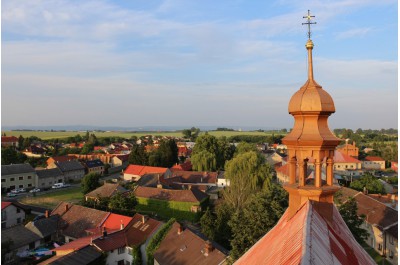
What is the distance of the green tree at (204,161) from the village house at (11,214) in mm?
35011

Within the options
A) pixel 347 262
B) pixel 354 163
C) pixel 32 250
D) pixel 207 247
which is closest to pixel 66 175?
pixel 32 250

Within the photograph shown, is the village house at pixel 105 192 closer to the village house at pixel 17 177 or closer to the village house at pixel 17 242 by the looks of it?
the village house at pixel 17 242

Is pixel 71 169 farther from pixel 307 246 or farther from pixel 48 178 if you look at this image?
pixel 307 246

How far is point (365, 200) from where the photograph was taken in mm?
38875

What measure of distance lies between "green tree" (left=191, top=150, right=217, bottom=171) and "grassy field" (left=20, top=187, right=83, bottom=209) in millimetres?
23255

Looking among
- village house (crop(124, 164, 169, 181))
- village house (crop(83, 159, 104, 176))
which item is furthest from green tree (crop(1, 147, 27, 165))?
village house (crop(124, 164, 169, 181))

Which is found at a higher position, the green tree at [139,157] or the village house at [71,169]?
the green tree at [139,157]

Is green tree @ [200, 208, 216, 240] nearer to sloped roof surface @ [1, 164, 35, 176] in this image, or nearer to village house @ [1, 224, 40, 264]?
village house @ [1, 224, 40, 264]

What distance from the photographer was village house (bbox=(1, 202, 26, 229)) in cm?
4035

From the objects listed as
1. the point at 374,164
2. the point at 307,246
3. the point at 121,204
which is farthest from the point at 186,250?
the point at 374,164

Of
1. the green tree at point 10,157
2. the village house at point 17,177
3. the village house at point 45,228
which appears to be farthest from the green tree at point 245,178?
the green tree at point 10,157

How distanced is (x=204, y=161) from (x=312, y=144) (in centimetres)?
6103

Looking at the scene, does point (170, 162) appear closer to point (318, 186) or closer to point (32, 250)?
point (32, 250)

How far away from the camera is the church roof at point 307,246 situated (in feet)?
19.2
